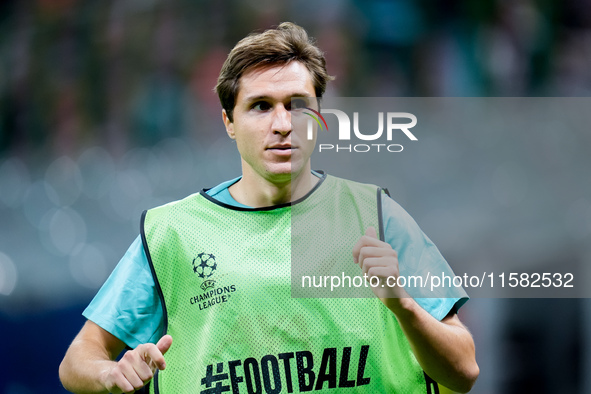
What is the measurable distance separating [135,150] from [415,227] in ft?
12.2

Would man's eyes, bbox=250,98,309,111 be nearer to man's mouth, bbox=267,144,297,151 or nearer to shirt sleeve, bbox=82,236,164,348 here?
man's mouth, bbox=267,144,297,151

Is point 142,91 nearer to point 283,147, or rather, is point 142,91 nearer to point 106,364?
point 283,147

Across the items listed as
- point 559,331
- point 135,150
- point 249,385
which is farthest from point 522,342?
point 135,150

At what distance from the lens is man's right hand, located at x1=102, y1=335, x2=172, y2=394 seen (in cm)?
208

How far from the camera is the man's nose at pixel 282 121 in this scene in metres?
2.65

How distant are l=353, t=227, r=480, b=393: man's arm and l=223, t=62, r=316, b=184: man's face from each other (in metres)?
0.69

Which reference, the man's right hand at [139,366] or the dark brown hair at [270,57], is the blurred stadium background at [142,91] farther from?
the man's right hand at [139,366]

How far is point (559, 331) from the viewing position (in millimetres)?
4145

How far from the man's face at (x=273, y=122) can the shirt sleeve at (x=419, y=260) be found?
389mm

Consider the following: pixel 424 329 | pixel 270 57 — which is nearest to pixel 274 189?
pixel 270 57

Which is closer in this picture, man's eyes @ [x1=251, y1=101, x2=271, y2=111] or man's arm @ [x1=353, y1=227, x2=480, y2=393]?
man's arm @ [x1=353, y1=227, x2=480, y2=393]

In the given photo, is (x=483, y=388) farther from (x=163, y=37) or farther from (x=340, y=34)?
(x=163, y=37)

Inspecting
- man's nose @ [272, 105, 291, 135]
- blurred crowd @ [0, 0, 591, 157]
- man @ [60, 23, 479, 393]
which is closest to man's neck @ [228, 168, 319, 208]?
man @ [60, 23, 479, 393]

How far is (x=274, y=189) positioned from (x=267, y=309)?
0.47m
